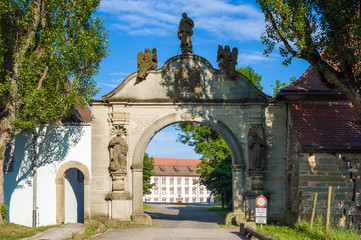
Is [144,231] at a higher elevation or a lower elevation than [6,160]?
lower

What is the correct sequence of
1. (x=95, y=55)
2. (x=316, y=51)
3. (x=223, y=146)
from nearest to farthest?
(x=316, y=51), (x=95, y=55), (x=223, y=146)

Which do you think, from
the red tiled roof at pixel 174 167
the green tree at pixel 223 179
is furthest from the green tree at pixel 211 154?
the red tiled roof at pixel 174 167

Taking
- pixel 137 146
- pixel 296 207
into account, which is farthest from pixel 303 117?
pixel 137 146

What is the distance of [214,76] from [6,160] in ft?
30.4

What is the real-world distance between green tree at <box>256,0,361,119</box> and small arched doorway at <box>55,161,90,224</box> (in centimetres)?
927

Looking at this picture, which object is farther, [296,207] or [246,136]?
[246,136]

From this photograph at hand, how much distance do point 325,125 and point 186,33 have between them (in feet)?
22.1

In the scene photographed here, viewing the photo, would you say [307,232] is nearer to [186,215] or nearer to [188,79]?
[188,79]

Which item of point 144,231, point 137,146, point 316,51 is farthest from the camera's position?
point 137,146

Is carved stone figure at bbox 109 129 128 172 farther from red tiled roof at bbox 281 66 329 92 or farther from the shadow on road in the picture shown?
red tiled roof at bbox 281 66 329 92

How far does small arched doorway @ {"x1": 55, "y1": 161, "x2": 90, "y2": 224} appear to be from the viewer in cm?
1692

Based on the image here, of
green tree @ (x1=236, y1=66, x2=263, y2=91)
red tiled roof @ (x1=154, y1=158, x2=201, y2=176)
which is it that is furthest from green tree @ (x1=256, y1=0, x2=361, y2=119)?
red tiled roof @ (x1=154, y1=158, x2=201, y2=176)

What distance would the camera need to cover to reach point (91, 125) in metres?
17.0

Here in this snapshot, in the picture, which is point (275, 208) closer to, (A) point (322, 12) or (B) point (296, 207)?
(B) point (296, 207)
